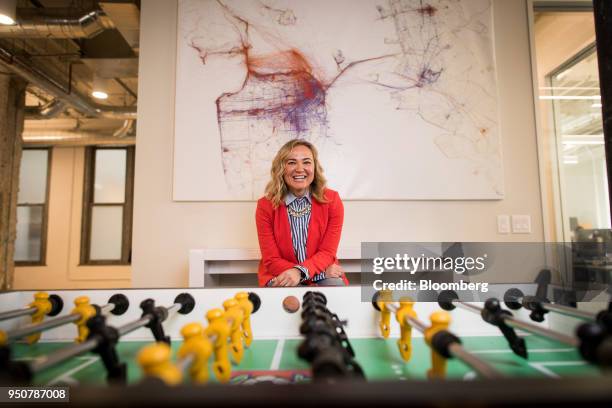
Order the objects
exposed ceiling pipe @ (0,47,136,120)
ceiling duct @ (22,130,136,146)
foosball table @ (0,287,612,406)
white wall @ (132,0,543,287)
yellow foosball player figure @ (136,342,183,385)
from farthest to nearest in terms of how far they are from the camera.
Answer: ceiling duct @ (22,130,136,146) → exposed ceiling pipe @ (0,47,136,120) → white wall @ (132,0,543,287) → yellow foosball player figure @ (136,342,183,385) → foosball table @ (0,287,612,406)

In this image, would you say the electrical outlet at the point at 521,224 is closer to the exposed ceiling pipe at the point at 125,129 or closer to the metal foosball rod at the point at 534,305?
the metal foosball rod at the point at 534,305

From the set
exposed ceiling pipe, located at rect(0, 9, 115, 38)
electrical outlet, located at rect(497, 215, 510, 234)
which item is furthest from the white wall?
exposed ceiling pipe, located at rect(0, 9, 115, 38)

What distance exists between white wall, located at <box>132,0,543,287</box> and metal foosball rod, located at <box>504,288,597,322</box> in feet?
4.36

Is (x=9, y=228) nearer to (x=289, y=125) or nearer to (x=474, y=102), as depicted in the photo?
(x=289, y=125)

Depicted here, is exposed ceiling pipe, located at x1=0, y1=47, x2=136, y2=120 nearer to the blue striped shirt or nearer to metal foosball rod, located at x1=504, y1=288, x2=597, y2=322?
the blue striped shirt

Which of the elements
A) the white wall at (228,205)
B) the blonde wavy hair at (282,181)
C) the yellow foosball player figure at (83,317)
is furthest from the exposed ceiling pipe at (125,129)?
the yellow foosball player figure at (83,317)

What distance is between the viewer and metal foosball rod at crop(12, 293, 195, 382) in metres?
0.46

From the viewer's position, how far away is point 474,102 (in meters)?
2.44

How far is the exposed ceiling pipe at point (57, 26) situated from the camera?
267cm

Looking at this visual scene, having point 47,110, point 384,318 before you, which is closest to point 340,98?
point 384,318

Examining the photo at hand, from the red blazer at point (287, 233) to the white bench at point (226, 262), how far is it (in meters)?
0.26

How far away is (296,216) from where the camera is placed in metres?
1.99

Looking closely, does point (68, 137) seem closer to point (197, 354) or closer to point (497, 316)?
point (197, 354)

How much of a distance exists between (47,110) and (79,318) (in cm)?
454
